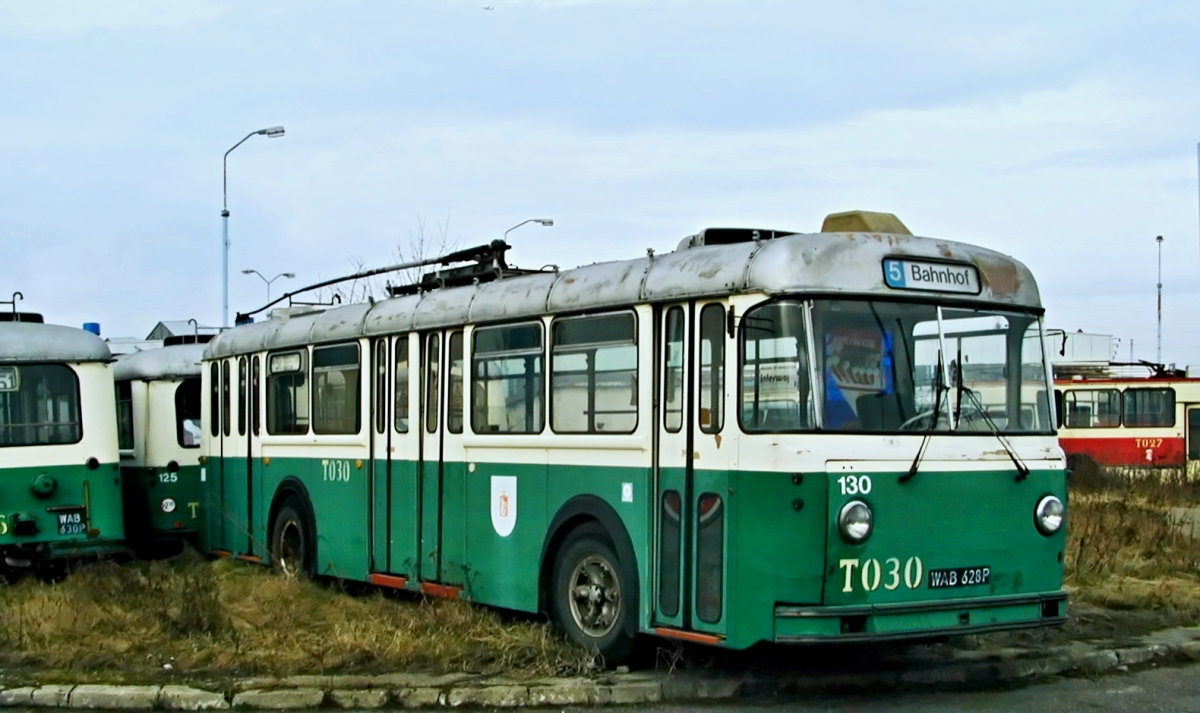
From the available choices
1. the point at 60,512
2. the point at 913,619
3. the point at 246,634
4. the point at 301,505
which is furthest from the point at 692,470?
the point at 60,512

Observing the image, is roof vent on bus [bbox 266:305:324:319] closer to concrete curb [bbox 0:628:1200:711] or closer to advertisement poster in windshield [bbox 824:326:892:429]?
concrete curb [bbox 0:628:1200:711]

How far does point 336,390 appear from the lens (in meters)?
15.0

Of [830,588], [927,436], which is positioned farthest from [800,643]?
[927,436]

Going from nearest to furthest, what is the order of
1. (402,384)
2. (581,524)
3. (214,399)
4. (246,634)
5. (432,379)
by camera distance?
(581,524)
(246,634)
(432,379)
(402,384)
(214,399)

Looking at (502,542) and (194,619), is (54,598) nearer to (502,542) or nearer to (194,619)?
(194,619)

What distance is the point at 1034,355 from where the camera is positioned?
10352mm

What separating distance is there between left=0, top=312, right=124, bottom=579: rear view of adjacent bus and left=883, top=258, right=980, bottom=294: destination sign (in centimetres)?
981

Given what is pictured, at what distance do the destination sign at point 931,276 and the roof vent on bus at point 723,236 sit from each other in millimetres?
1110

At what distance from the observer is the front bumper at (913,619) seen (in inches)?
360

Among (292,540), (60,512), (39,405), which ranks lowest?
(292,540)

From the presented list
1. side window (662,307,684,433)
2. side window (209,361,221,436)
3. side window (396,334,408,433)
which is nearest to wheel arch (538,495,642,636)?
side window (662,307,684,433)

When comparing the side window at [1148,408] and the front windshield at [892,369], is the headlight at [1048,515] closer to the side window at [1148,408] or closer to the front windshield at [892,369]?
the front windshield at [892,369]

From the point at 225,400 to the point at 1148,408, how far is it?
26.0 metres

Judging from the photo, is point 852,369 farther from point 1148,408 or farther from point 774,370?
point 1148,408
